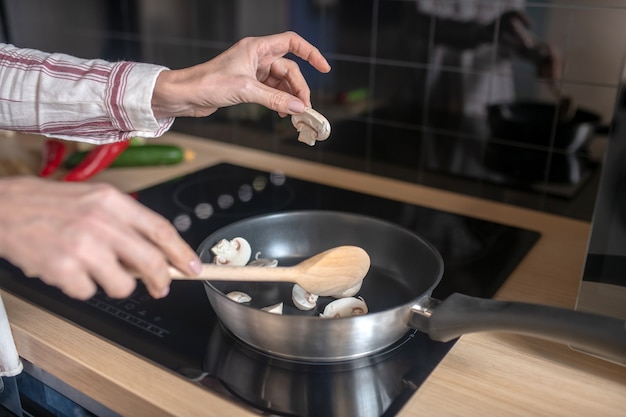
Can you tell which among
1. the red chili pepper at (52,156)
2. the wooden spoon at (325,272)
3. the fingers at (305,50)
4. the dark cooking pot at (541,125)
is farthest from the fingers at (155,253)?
the red chili pepper at (52,156)

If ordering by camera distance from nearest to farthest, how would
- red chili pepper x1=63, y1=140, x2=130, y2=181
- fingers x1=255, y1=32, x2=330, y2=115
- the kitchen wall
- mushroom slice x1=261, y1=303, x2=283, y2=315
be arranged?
mushroom slice x1=261, y1=303, x2=283, y2=315 < fingers x1=255, y1=32, x2=330, y2=115 < the kitchen wall < red chili pepper x1=63, y1=140, x2=130, y2=181

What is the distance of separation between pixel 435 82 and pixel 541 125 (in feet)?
0.64

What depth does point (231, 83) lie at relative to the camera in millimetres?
705

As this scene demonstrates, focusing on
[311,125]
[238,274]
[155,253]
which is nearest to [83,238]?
[155,253]

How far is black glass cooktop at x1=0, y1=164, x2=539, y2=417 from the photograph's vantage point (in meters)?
0.57

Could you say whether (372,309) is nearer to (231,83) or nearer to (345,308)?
(345,308)

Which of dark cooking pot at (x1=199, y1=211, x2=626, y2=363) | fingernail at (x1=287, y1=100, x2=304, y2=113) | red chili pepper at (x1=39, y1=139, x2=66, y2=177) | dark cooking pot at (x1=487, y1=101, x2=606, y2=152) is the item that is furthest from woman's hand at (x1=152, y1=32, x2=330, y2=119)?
red chili pepper at (x1=39, y1=139, x2=66, y2=177)

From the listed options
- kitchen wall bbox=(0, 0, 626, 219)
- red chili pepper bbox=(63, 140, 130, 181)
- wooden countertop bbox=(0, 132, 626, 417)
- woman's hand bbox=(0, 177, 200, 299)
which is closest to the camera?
woman's hand bbox=(0, 177, 200, 299)

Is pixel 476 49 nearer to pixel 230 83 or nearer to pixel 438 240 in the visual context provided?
pixel 438 240

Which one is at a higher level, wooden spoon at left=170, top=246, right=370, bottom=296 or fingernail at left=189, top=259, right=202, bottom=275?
fingernail at left=189, top=259, right=202, bottom=275

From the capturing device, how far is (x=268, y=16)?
1193mm

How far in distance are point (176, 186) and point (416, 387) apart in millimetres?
684

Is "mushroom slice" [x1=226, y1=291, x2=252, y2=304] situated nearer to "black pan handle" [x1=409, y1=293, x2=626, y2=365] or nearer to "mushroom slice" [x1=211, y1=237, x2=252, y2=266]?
"mushroom slice" [x1=211, y1=237, x2=252, y2=266]

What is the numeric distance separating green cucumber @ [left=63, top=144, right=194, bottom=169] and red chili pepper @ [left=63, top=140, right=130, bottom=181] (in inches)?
1.9
